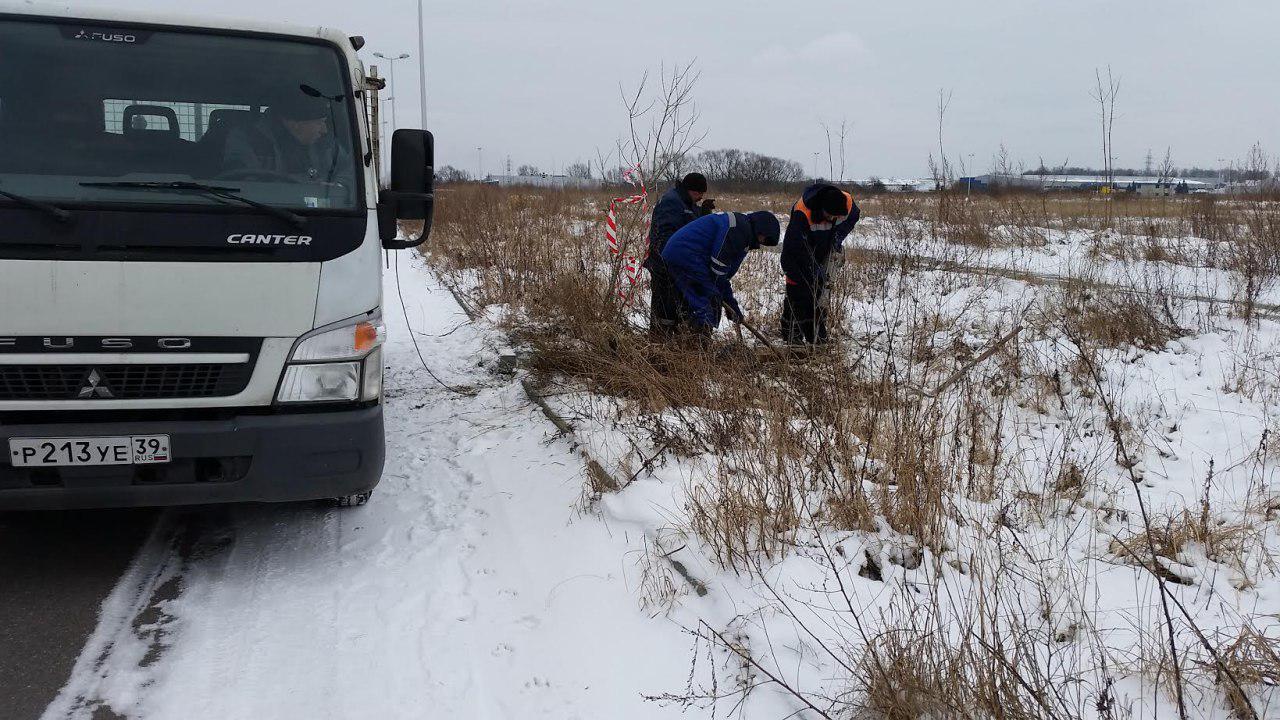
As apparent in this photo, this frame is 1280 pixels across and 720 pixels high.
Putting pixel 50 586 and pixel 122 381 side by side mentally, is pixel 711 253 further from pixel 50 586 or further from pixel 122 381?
pixel 50 586

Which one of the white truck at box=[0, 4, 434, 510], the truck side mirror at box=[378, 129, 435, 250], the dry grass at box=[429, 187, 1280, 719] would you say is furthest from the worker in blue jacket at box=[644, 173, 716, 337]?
the white truck at box=[0, 4, 434, 510]

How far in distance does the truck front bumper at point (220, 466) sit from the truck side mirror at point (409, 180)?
1.02 meters

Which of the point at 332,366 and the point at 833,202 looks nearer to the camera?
the point at 332,366

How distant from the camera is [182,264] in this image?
137 inches

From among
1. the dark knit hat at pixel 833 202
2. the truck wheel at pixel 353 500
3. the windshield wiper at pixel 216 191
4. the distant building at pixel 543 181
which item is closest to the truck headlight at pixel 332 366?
the windshield wiper at pixel 216 191

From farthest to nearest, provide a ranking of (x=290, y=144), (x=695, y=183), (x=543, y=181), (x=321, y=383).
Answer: (x=543, y=181)
(x=695, y=183)
(x=290, y=144)
(x=321, y=383)

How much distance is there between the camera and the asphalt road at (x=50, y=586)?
2967 millimetres

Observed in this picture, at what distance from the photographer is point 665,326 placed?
7062 mm

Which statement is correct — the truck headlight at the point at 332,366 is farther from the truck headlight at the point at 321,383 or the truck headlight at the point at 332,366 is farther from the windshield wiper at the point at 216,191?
the windshield wiper at the point at 216,191

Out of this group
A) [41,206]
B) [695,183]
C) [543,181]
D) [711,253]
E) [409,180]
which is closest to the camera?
[41,206]

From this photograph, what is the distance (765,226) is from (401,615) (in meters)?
4.17

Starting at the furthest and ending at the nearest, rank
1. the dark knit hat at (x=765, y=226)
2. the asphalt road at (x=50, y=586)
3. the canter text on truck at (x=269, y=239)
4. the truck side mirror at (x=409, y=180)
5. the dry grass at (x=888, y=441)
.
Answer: the dark knit hat at (x=765, y=226), the truck side mirror at (x=409, y=180), the canter text on truck at (x=269, y=239), the asphalt road at (x=50, y=586), the dry grass at (x=888, y=441)

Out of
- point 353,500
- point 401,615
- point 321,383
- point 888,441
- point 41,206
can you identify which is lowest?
point 401,615

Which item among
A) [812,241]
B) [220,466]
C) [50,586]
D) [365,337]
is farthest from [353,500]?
[812,241]
